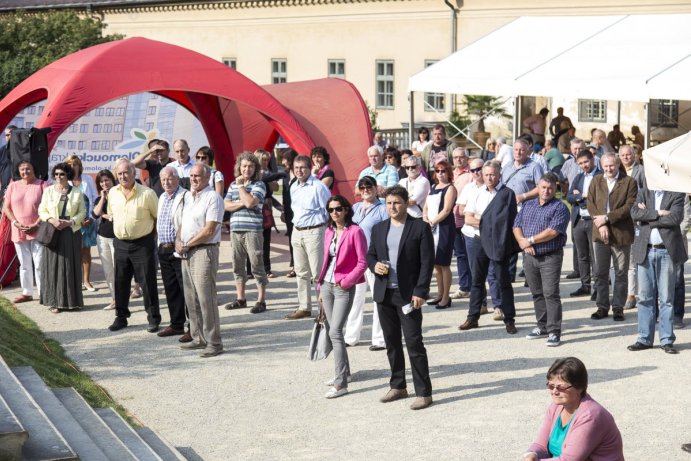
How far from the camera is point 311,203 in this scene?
1262 centimetres

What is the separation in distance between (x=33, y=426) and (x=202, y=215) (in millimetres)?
3809

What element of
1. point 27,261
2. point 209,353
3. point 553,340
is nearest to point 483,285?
point 553,340

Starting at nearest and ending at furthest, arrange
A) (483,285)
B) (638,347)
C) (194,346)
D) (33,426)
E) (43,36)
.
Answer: (33,426) → (638,347) → (194,346) → (483,285) → (43,36)

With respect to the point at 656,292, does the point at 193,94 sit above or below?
above

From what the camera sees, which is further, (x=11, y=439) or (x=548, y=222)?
(x=548, y=222)

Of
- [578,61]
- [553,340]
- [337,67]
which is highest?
[337,67]

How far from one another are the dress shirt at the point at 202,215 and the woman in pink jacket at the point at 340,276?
1556 mm

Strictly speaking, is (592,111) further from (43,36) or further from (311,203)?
(311,203)

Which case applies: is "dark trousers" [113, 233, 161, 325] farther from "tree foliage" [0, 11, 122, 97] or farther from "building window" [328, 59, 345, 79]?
"building window" [328, 59, 345, 79]

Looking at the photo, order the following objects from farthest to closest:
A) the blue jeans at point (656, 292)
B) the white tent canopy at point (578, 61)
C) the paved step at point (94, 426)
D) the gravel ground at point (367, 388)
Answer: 1. the white tent canopy at point (578, 61)
2. the blue jeans at point (656, 292)
3. the gravel ground at point (367, 388)
4. the paved step at point (94, 426)

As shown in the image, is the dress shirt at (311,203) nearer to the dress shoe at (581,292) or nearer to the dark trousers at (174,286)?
the dark trousers at (174,286)

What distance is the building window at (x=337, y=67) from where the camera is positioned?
140 ft

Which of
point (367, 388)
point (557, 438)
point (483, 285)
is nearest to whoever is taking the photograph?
point (557, 438)

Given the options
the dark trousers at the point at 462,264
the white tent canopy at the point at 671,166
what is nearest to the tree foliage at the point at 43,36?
the dark trousers at the point at 462,264
